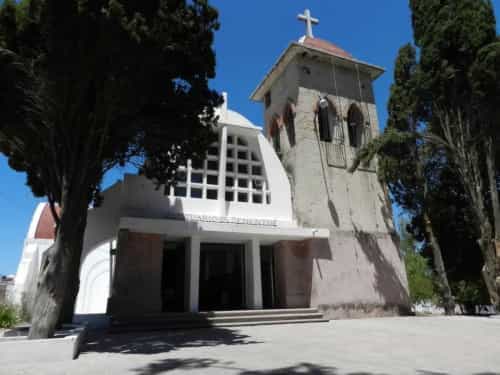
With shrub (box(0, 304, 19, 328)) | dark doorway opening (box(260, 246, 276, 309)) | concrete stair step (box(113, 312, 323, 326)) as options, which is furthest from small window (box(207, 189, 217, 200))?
shrub (box(0, 304, 19, 328))

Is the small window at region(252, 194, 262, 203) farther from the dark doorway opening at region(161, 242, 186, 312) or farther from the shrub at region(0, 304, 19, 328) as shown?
the shrub at region(0, 304, 19, 328)

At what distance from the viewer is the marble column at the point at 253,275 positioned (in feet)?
34.1

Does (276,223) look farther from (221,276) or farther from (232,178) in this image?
(221,276)

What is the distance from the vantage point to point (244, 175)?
1212 cm

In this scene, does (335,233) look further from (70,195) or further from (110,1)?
(110,1)

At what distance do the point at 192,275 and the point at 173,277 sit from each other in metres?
1.94

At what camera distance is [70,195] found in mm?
5695

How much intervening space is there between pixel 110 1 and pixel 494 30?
11.0m

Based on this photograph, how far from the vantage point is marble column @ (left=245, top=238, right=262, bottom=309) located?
10383mm

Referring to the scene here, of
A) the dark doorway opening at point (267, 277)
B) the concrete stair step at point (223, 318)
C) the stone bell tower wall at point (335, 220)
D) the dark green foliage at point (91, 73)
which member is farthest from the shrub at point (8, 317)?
the stone bell tower wall at point (335, 220)

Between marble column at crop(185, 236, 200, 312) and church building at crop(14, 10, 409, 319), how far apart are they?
32 millimetres

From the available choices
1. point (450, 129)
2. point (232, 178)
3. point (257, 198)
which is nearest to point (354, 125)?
point (450, 129)

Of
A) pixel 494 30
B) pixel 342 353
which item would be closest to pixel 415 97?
pixel 494 30

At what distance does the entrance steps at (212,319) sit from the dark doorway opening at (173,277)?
210cm
